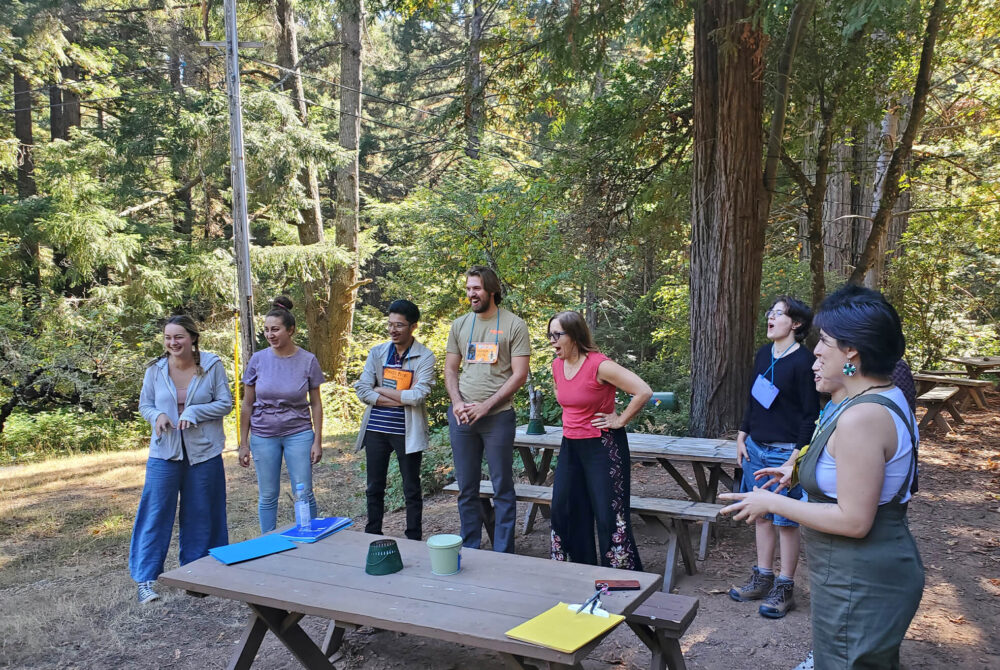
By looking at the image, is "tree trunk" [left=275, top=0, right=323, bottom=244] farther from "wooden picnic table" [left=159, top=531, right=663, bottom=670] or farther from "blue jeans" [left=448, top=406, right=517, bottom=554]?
"wooden picnic table" [left=159, top=531, right=663, bottom=670]

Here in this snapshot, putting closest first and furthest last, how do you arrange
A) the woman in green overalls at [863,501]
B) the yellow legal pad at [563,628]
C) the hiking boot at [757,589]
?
the woman in green overalls at [863,501]
the yellow legal pad at [563,628]
the hiking boot at [757,589]

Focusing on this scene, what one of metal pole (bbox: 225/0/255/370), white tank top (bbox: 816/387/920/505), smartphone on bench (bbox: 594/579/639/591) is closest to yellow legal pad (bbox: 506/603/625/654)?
smartphone on bench (bbox: 594/579/639/591)

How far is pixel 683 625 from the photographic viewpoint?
8.73 ft

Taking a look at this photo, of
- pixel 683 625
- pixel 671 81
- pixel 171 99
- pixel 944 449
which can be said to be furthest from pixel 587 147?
pixel 171 99

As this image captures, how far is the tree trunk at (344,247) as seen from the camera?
15.7 meters

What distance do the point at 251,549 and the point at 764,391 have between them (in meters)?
2.73

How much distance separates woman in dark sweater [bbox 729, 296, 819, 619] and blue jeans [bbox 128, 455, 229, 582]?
337 cm

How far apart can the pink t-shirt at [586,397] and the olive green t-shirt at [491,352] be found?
0.57m

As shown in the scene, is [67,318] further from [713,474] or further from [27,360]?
[713,474]

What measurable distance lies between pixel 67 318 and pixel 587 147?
10924 mm

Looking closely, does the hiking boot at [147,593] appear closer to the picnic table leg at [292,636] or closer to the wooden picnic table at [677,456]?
the picnic table leg at [292,636]

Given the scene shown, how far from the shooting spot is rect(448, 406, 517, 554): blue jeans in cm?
422

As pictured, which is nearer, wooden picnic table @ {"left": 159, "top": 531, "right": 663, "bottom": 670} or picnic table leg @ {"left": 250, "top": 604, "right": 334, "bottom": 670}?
wooden picnic table @ {"left": 159, "top": 531, "right": 663, "bottom": 670}

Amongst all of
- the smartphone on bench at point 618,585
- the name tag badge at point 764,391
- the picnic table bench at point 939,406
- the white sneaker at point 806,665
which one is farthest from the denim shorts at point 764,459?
the picnic table bench at point 939,406
